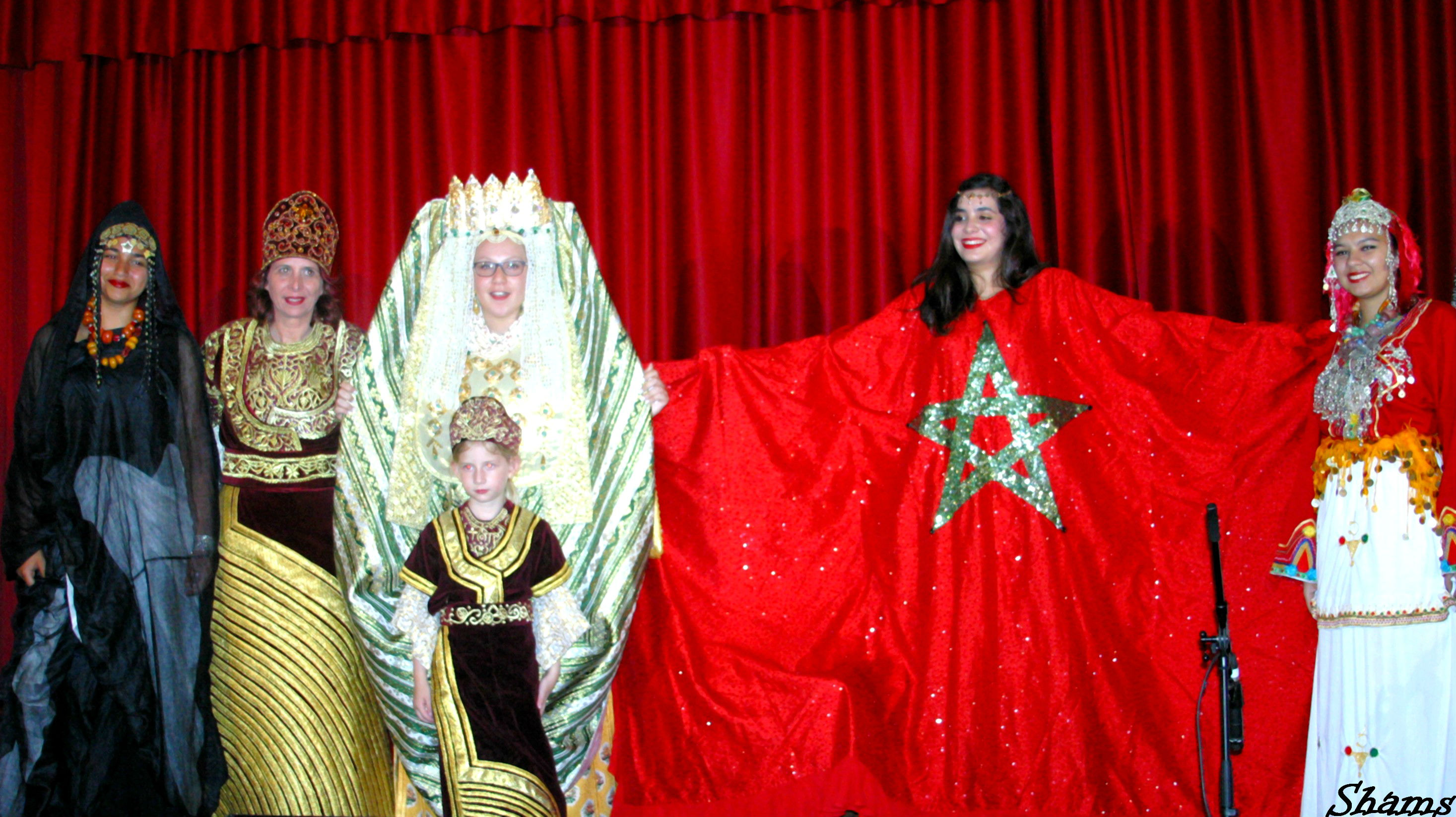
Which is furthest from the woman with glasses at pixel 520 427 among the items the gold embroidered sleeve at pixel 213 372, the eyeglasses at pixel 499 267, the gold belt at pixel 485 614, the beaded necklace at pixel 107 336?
the beaded necklace at pixel 107 336

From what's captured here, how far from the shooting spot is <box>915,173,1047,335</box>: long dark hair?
151 inches

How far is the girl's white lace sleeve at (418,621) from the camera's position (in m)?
3.19

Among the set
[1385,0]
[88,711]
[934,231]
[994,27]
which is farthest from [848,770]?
Result: [1385,0]

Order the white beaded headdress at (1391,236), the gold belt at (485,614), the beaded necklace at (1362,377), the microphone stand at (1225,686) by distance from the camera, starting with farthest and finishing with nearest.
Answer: the white beaded headdress at (1391,236)
the beaded necklace at (1362,377)
the gold belt at (485,614)
the microphone stand at (1225,686)

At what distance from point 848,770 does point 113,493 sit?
239 centimetres

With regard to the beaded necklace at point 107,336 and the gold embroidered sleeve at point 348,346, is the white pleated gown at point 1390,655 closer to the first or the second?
the gold embroidered sleeve at point 348,346

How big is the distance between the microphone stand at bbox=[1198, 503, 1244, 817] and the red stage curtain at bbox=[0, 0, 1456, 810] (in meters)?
1.58

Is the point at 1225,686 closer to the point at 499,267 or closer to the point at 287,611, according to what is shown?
the point at 499,267

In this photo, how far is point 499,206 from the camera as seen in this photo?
11.7ft

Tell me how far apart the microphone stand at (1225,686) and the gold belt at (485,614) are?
5.58ft

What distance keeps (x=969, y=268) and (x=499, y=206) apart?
1.44 m

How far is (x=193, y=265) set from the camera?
5.18m

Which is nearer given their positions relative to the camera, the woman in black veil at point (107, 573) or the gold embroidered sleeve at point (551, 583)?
the gold embroidered sleeve at point (551, 583)

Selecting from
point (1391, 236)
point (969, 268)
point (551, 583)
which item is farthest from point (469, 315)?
point (1391, 236)
